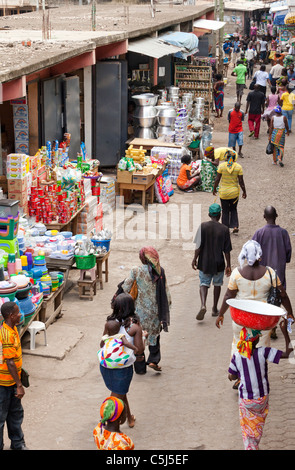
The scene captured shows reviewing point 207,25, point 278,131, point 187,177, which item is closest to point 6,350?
point 187,177

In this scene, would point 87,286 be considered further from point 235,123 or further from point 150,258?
point 235,123

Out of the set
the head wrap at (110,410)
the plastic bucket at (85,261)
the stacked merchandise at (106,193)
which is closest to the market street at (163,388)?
the plastic bucket at (85,261)

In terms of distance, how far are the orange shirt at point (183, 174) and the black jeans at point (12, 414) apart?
9849 millimetres

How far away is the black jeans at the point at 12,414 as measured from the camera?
5688 millimetres

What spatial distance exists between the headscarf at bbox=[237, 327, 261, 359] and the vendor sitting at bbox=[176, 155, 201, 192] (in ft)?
32.5

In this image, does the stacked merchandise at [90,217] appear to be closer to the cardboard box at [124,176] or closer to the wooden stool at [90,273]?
the cardboard box at [124,176]

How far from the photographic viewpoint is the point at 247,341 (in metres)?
5.41

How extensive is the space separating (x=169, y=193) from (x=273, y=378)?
786 centimetres

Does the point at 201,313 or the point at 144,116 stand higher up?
the point at 144,116

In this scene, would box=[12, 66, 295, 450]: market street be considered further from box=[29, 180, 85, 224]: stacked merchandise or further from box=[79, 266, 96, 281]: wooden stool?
box=[29, 180, 85, 224]: stacked merchandise

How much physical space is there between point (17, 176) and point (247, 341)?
5328 mm

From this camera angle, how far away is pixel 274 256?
8.00m

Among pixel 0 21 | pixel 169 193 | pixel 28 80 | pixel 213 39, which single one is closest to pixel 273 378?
pixel 28 80

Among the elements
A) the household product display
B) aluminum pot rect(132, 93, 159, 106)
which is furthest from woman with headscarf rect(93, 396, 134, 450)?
the household product display
